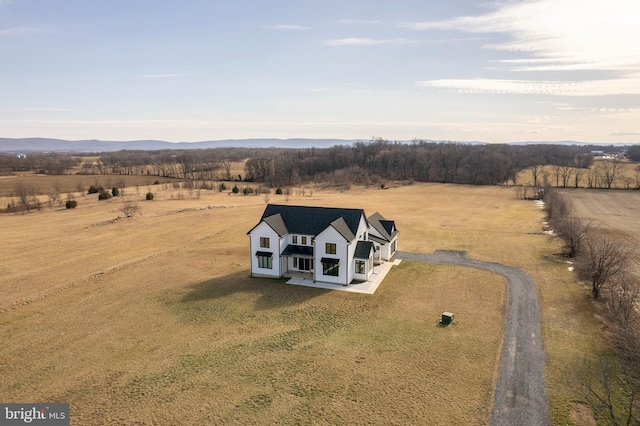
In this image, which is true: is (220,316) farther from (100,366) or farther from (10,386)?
(10,386)

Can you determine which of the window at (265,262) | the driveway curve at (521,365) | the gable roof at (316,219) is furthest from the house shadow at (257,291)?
the driveway curve at (521,365)

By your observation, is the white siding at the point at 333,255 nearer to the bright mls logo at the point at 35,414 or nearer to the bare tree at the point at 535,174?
the bright mls logo at the point at 35,414

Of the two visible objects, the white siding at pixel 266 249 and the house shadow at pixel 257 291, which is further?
the white siding at pixel 266 249

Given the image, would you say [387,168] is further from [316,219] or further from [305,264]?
[305,264]

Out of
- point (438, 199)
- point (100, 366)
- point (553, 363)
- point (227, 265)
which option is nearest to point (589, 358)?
point (553, 363)

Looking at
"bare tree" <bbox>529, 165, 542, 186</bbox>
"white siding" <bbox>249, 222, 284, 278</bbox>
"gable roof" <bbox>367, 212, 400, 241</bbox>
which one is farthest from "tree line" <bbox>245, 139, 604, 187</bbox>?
"white siding" <bbox>249, 222, 284, 278</bbox>

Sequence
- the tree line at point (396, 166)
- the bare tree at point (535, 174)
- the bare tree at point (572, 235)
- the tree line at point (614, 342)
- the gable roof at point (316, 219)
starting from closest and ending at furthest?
1. the tree line at point (614, 342)
2. the gable roof at point (316, 219)
3. the bare tree at point (572, 235)
4. the bare tree at point (535, 174)
5. the tree line at point (396, 166)

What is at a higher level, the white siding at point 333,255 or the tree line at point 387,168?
the tree line at point 387,168

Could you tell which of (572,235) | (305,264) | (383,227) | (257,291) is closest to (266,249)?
(305,264)
